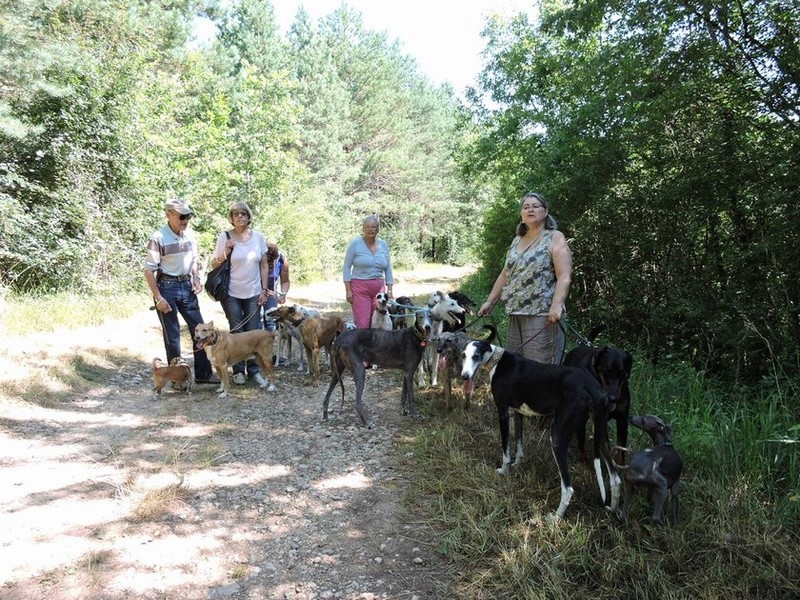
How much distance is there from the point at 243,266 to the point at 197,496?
3.36 m

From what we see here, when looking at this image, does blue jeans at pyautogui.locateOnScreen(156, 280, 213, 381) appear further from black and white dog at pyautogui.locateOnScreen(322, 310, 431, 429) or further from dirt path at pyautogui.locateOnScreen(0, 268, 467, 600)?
black and white dog at pyautogui.locateOnScreen(322, 310, 431, 429)

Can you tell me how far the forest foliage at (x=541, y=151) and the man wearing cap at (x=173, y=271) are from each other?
5986 mm

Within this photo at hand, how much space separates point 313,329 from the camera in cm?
709

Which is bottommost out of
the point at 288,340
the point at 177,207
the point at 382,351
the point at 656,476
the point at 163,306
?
the point at 656,476

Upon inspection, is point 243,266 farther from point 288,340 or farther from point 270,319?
point 288,340

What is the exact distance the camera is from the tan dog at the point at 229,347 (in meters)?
6.05

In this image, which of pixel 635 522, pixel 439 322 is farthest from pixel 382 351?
pixel 635 522

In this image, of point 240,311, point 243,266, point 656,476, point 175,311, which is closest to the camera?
point 656,476

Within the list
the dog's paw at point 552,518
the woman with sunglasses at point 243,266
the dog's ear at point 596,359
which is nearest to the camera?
the dog's paw at point 552,518

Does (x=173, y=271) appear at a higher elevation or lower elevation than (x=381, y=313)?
higher

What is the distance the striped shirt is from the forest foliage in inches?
242

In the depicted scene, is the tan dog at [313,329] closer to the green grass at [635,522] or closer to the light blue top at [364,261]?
the light blue top at [364,261]

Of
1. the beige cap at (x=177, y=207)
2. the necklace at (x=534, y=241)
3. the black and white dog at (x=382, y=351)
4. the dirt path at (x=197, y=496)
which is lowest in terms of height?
the dirt path at (x=197, y=496)

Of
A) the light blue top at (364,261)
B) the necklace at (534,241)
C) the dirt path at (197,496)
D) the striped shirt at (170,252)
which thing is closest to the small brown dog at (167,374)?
the dirt path at (197,496)
